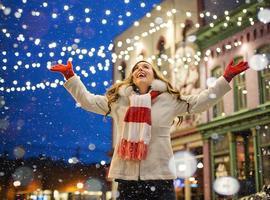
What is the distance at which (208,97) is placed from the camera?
4730 mm

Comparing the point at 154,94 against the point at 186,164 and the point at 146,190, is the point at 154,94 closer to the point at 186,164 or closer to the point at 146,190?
the point at 146,190

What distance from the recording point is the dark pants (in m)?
4.38

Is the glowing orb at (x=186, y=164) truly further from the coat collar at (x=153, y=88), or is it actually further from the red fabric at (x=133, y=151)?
the red fabric at (x=133, y=151)

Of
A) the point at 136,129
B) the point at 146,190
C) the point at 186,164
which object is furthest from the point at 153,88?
the point at 186,164

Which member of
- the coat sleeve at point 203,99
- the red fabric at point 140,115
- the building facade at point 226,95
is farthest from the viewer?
the building facade at point 226,95

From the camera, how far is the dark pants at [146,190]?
4.38m

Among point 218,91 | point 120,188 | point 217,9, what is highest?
point 217,9

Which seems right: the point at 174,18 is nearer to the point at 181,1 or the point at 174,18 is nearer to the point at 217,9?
the point at 181,1

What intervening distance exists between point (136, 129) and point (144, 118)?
0.14m

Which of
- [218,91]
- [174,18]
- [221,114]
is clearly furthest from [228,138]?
[218,91]

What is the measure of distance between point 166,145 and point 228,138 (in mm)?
13607

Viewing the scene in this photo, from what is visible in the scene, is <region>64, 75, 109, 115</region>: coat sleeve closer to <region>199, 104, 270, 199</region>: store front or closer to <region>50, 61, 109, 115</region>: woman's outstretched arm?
<region>50, 61, 109, 115</region>: woman's outstretched arm

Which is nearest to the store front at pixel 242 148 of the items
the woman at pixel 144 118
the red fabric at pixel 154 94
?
the woman at pixel 144 118

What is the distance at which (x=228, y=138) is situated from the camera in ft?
58.2
